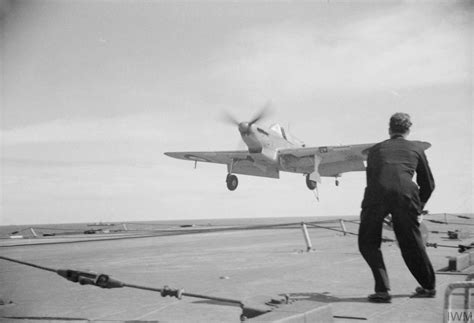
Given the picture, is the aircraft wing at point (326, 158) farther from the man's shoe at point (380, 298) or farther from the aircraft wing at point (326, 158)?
the man's shoe at point (380, 298)

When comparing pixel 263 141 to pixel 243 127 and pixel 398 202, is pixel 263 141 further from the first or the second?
pixel 398 202

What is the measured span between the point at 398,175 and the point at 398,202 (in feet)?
0.79

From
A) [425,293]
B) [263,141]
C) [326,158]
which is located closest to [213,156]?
[263,141]

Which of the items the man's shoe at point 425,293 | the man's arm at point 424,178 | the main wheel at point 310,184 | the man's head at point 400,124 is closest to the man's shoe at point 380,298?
the man's shoe at point 425,293

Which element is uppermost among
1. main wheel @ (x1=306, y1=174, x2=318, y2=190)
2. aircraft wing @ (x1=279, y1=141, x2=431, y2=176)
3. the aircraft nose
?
the aircraft nose

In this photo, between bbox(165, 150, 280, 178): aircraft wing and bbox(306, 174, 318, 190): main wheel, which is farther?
bbox(306, 174, 318, 190): main wheel

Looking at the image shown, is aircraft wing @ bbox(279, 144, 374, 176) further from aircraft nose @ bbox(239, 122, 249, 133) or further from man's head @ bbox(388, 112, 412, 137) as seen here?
man's head @ bbox(388, 112, 412, 137)

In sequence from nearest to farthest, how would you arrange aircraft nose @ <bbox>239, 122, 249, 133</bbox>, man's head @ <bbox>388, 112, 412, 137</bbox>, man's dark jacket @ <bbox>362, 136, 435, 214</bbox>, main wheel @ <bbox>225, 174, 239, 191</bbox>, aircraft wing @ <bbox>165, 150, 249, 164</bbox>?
man's dark jacket @ <bbox>362, 136, 435, 214</bbox>, man's head @ <bbox>388, 112, 412, 137</bbox>, aircraft nose @ <bbox>239, 122, 249, 133</bbox>, aircraft wing @ <bbox>165, 150, 249, 164</bbox>, main wheel @ <bbox>225, 174, 239, 191</bbox>

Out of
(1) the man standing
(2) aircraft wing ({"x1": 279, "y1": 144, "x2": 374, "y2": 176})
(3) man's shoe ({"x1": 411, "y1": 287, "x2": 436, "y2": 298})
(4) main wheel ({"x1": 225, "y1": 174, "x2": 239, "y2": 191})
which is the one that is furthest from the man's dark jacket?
(4) main wheel ({"x1": 225, "y1": 174, "x2": 239, "y2": 191})

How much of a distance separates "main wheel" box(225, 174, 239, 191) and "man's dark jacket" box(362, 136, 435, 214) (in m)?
30.1

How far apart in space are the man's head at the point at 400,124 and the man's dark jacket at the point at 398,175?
56 millimetres

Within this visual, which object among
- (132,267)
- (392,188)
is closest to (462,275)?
(392,188)

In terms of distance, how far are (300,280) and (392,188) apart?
1.87 m

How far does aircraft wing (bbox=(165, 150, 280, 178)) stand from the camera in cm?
3406
